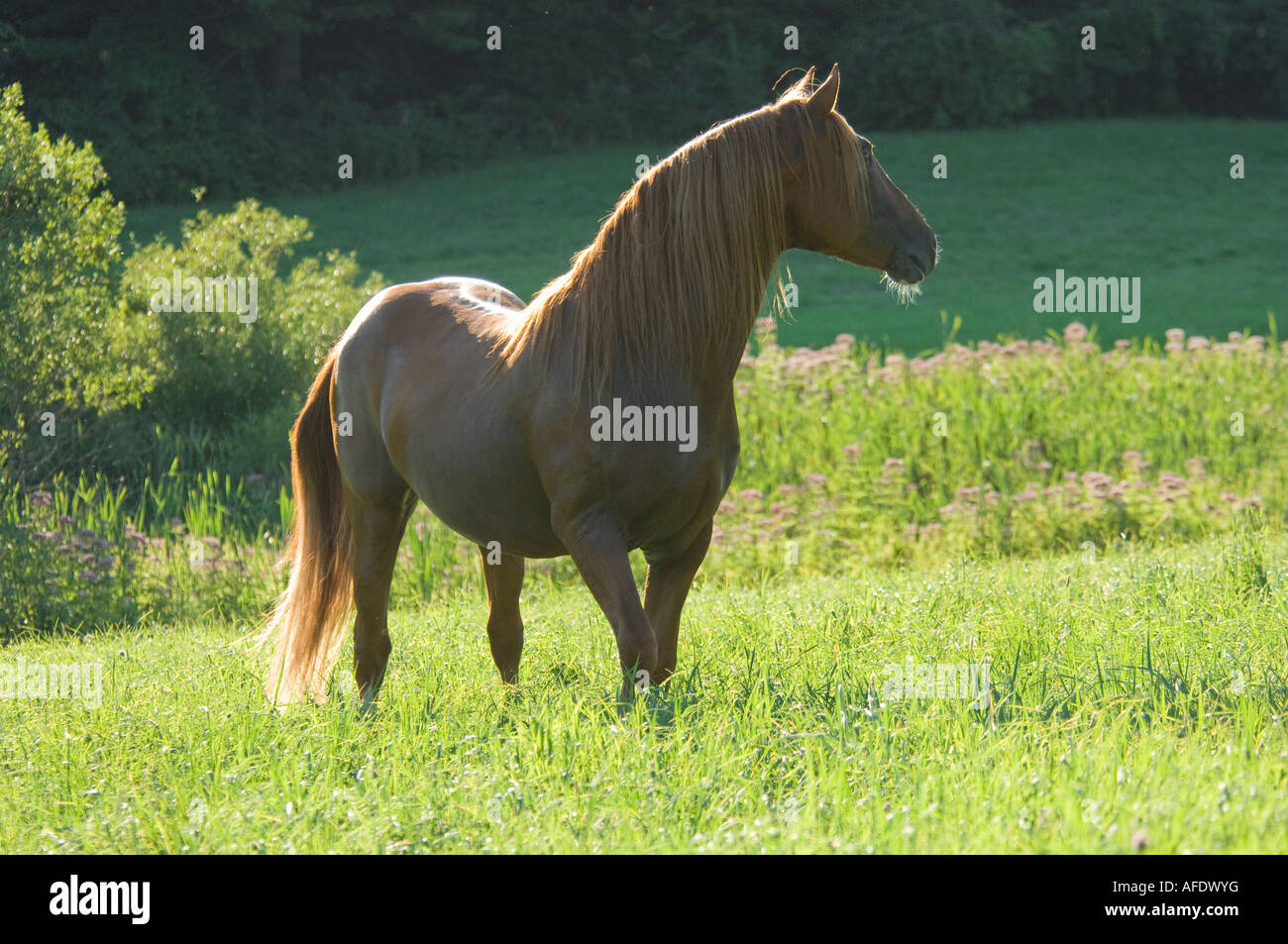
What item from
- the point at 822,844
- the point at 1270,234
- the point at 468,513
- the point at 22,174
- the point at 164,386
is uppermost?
the point at 1270,234

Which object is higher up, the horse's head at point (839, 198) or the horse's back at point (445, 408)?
the horse's head at point (839, 198)

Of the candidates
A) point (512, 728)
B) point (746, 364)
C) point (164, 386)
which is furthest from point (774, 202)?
point (164, 386)

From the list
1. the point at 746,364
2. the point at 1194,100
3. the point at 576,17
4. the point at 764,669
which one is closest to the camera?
the point at 764,669

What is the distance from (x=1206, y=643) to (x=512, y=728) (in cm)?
255

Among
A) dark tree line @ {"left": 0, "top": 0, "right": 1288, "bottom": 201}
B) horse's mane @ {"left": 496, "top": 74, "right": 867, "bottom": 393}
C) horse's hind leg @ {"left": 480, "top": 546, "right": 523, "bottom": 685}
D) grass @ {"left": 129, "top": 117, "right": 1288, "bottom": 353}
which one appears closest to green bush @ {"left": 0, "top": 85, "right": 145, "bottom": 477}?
horse's hind leg @ {"left": 480, "top": 546, "right": 523, "bottom": 685}

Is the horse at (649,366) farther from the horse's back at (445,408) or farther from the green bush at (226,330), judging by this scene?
the green bush at (226,330)

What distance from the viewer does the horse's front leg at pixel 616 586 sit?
388cm

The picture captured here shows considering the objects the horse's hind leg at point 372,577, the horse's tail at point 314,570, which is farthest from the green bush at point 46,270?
the horse's hind leg at point 372,577

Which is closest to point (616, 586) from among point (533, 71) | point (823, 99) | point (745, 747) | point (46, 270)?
point (745, 747)

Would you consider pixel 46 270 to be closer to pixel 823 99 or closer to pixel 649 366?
pixel 649 366

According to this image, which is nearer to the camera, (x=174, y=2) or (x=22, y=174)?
(x=22, y=174)

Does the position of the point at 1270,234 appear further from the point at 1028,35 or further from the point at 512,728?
the point at 512,728

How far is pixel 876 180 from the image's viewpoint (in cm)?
416

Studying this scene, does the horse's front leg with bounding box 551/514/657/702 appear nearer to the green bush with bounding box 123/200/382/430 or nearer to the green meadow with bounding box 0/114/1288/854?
the green meadow with bounding box 0/114/1288/854
